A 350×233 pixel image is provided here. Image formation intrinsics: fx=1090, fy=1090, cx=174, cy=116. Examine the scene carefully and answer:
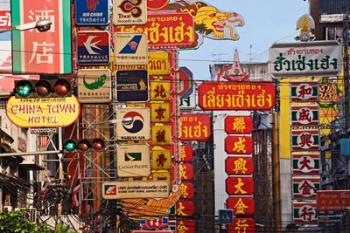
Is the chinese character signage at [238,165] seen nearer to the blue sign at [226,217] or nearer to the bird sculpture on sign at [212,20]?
the blue sign at [226,217]

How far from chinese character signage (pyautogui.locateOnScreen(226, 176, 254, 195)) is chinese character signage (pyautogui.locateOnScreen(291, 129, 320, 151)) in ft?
15.4

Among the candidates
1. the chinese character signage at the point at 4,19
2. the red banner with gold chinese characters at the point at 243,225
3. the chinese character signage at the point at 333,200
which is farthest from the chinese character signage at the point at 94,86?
the red banner with gold chinese characters at the point at 243,225

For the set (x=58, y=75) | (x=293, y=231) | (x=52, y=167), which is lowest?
(x=293, y=231)

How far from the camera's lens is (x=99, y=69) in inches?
1339

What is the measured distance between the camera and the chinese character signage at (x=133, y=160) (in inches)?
1400

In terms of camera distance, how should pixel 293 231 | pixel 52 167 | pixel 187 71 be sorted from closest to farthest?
pixel 52 167
pixel 187 71
pixel 293 231

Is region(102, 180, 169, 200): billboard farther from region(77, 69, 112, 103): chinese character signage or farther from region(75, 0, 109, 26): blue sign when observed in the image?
region(75, 0, 109, 26): blue sign

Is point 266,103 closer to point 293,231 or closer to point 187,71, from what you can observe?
point 187,71

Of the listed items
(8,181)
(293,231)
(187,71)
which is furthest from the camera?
(293,231)

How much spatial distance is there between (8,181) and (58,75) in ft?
21.1

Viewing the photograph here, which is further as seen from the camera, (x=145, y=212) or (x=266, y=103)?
(x=145, y=212)

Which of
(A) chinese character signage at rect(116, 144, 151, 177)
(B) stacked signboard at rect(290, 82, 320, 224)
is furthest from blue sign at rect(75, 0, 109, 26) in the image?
(B) stacked signboard at rect(290, 82, 320, 224)

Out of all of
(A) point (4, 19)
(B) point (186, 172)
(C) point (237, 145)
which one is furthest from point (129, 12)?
(B) point (186, 172)

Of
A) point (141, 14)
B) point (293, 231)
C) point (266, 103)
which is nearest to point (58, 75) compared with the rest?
point (141, 14)
